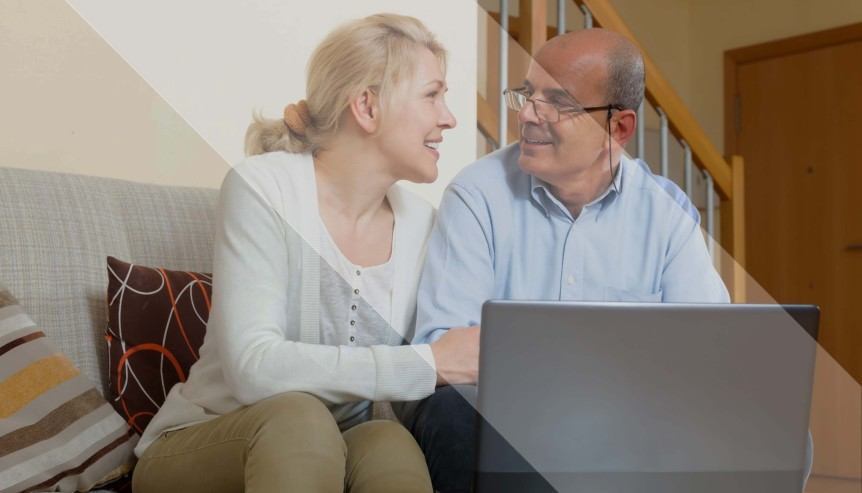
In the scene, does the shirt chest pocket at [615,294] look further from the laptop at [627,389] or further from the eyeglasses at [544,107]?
the laptop at [627,389]

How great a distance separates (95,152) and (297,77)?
34 cm

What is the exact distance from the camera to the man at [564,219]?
1.28 m

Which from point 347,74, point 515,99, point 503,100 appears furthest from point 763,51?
point 347,74

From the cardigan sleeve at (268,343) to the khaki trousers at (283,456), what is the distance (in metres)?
0.04

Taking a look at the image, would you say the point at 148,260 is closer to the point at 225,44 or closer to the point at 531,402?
the point at 225,44

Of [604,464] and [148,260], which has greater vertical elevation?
[148,260]

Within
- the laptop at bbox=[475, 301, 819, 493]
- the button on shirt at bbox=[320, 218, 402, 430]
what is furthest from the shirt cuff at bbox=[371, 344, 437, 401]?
the laptop at bbox=[475, 301, 819, 493]

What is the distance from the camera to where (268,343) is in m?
1.06

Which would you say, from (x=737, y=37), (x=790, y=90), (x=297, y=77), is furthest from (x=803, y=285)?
(x=297, y=77)

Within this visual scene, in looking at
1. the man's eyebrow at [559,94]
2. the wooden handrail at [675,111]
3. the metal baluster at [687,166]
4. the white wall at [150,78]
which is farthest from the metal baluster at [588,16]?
the man's eyebrow at [559,94]

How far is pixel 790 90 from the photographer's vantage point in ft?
12.0

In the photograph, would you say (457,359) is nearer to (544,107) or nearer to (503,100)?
(544,107)

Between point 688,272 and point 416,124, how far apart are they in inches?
15.5

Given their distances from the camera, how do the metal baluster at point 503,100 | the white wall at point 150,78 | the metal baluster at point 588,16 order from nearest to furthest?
1. the white wall at point 150,78
2. the metal baluster at point 503,100
3. the metal baluster at point 588,16
